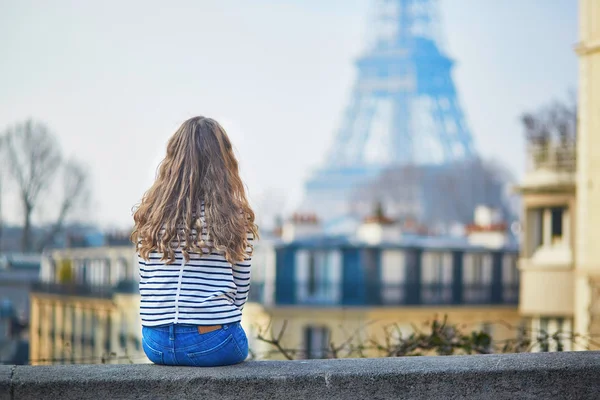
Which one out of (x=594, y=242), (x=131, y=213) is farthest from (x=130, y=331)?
(x=131, y=213)

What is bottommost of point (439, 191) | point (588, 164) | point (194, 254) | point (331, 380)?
point (331, 380)

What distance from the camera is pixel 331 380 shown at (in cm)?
542

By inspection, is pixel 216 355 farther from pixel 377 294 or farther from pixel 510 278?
pixel 510 278

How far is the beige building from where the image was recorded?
2073cm

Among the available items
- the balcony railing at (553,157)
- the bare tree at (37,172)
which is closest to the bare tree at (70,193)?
the bare tree at (37,172)

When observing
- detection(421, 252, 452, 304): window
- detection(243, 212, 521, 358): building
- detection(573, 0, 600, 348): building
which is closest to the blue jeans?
detection(573, 0, 600, 348): building

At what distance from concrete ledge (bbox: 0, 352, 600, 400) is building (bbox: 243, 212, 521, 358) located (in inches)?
1208

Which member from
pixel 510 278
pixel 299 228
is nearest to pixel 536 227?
pixel 299 228

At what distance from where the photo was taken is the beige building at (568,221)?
2073 centimetres

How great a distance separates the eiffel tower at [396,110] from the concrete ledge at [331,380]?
400 feet

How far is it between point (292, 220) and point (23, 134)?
887 inches

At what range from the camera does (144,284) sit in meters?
5.84

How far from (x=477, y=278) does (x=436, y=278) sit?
174cm

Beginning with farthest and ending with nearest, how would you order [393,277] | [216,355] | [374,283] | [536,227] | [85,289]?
1. [85,289]
2. [393,277]
3. [374,283]
4. [536,227]
5. [216,355]
